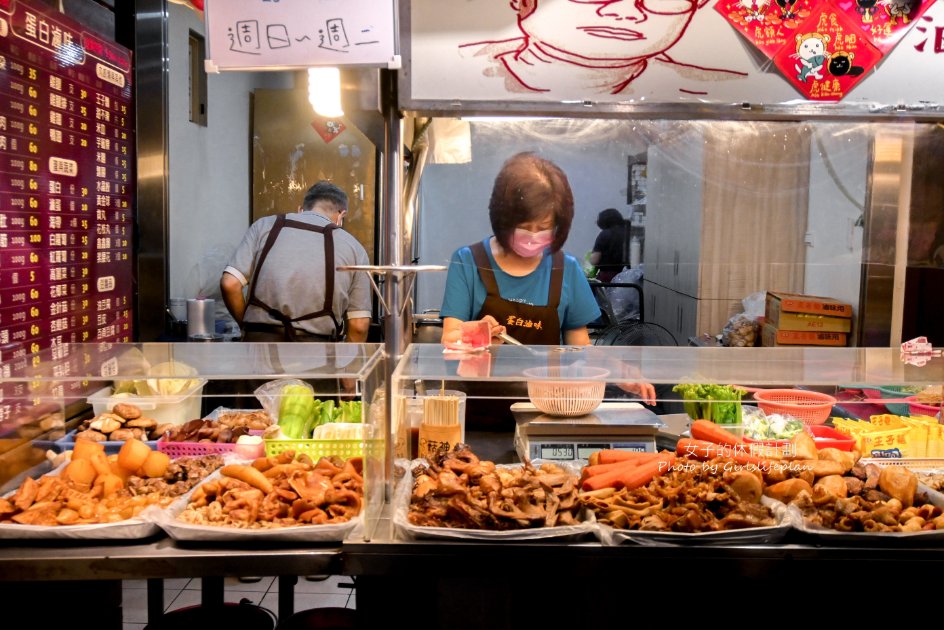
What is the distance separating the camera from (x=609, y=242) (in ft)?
13.2

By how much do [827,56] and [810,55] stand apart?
50mm

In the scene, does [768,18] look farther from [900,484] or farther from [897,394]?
[900,484]

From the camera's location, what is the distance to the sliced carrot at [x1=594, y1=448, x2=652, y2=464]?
2350 mm

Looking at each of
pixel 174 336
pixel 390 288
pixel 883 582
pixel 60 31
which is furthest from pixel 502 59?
pixel 174 336

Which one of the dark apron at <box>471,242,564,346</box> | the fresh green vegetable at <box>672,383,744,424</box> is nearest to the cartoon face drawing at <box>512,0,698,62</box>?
the fresh green vegetable at <box>672,383,744,424</box>

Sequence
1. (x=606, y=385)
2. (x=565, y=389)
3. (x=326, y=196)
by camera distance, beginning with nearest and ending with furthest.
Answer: (x=606, y=385)
(x=565, y=389)
(x=326, y=196)

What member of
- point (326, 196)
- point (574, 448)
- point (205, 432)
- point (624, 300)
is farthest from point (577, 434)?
point (326, 196)

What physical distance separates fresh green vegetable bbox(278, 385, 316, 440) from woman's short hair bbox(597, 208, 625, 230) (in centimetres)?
176

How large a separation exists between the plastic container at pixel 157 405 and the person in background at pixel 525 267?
1.15m

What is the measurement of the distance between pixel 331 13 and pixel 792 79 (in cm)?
137

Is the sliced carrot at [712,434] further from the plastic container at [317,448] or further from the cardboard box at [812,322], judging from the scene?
the cardboard box at [812,322]

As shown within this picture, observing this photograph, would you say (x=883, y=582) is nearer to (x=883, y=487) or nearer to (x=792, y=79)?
(x=883, y=487)

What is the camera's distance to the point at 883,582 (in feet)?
6.49

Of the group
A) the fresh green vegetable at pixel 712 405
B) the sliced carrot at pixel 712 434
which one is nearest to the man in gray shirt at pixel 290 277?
the fresh green vegetable at pixel 712 405
